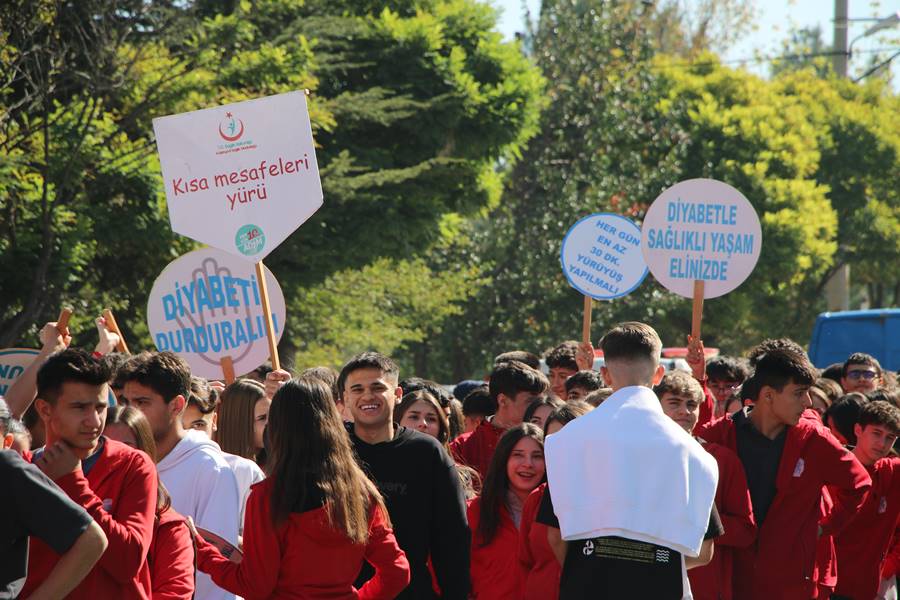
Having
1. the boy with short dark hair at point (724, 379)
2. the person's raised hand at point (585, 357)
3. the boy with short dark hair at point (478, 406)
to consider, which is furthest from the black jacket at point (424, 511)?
the boy with short dark hair at point (724, 379)

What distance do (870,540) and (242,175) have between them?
4044 mm

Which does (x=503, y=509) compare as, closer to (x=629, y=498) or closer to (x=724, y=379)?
(x=629, y=498)

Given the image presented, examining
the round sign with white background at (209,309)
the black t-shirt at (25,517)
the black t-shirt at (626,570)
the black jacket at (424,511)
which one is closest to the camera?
the black t-shirt at (25,517)

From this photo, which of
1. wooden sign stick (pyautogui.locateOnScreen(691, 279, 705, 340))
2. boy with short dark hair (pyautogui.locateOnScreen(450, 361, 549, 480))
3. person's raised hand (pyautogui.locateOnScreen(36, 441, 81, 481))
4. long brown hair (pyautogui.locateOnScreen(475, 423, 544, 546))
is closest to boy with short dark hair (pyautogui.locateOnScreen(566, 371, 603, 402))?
boy with short dark hair (pyautogui.locateOnScreen(450, 361, 549, 480))

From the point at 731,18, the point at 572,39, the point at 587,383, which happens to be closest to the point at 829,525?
the point at 587,383

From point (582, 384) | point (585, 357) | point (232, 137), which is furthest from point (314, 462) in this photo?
point (585, 357)

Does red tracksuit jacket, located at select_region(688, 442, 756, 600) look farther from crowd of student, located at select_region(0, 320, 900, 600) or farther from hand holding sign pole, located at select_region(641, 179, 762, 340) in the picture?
hand holding sign pole, located at select_region(641, 179, 762, 340)

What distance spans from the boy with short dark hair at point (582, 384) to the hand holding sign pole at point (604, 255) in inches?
58.2

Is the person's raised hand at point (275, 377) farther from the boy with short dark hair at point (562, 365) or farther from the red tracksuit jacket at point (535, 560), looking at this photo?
the boy with short dark hair at point (562, 365)

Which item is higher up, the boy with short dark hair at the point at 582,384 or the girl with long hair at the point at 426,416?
the girl with long hair at the point at 426,416

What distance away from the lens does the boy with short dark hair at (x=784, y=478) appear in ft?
20.1

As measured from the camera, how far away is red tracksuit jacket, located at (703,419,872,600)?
614cm

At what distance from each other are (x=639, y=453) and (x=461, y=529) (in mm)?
1195

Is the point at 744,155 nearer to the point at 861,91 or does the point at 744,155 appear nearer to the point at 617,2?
the point at 617,2
